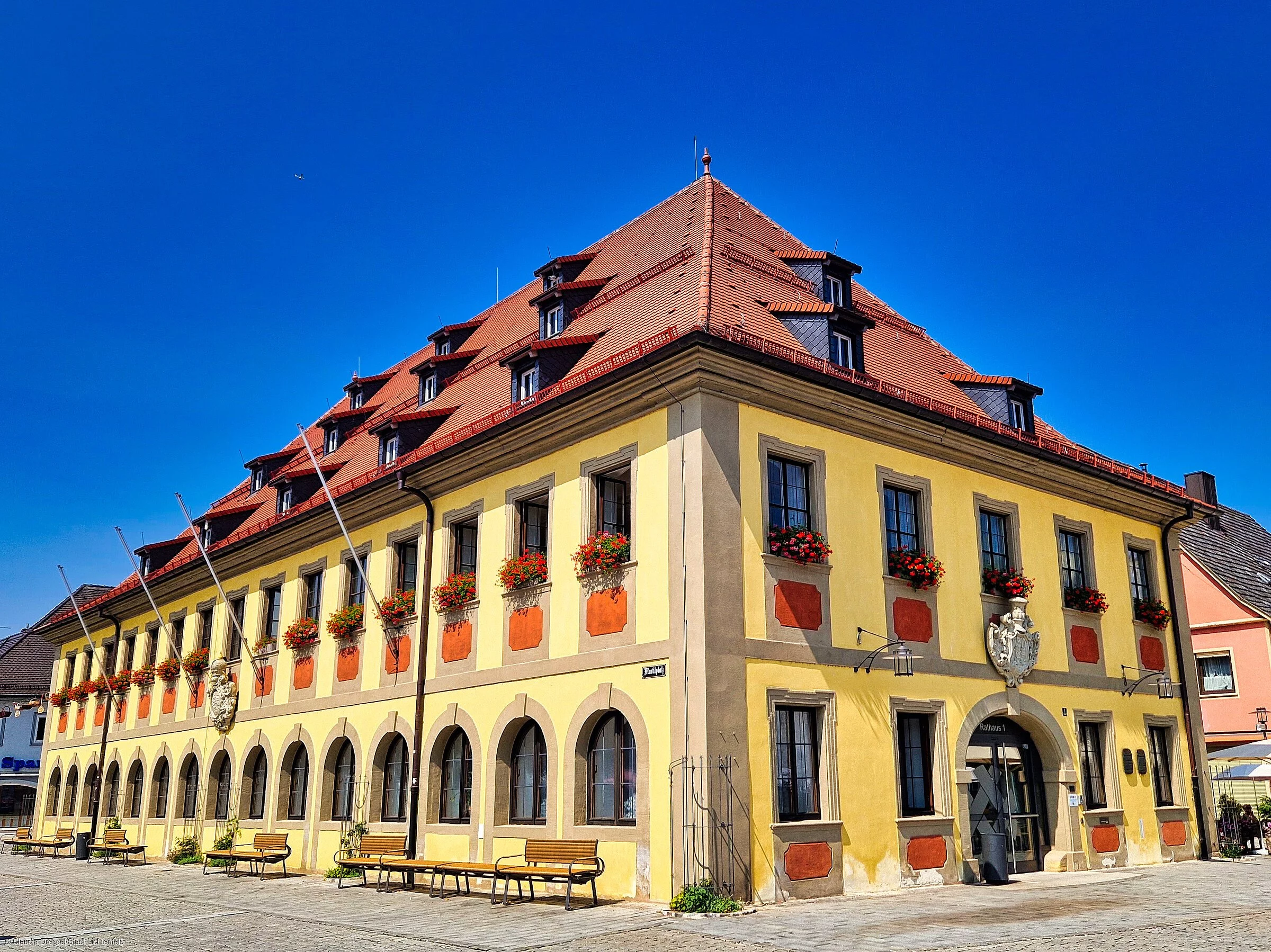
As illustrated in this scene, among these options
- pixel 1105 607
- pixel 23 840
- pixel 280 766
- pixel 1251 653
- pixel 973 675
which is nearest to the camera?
pixel 973 675

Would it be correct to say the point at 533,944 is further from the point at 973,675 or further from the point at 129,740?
the point at 129,740

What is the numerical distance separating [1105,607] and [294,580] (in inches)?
601

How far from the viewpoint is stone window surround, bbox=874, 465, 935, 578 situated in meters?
17.0

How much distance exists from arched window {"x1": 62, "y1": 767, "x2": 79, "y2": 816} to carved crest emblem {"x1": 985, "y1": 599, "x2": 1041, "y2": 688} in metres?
26.4

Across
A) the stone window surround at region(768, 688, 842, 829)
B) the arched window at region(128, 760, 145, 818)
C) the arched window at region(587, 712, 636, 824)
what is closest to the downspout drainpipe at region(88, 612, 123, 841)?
the arched window at region(128, 760, 145, 818)

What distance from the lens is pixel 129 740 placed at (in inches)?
1204

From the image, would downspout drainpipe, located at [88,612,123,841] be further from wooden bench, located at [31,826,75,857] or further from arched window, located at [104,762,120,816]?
wooden bench, located at [31,826,75,857]

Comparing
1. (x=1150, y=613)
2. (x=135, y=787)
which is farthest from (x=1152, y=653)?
(x=135, y=787)

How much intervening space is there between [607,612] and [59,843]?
20091 mm

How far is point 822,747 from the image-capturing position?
15.2m

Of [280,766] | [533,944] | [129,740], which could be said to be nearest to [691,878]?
[533,944]

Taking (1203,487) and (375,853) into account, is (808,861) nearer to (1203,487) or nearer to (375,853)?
(375,853)

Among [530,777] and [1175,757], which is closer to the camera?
[530,777]

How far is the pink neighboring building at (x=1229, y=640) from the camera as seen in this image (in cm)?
2978
